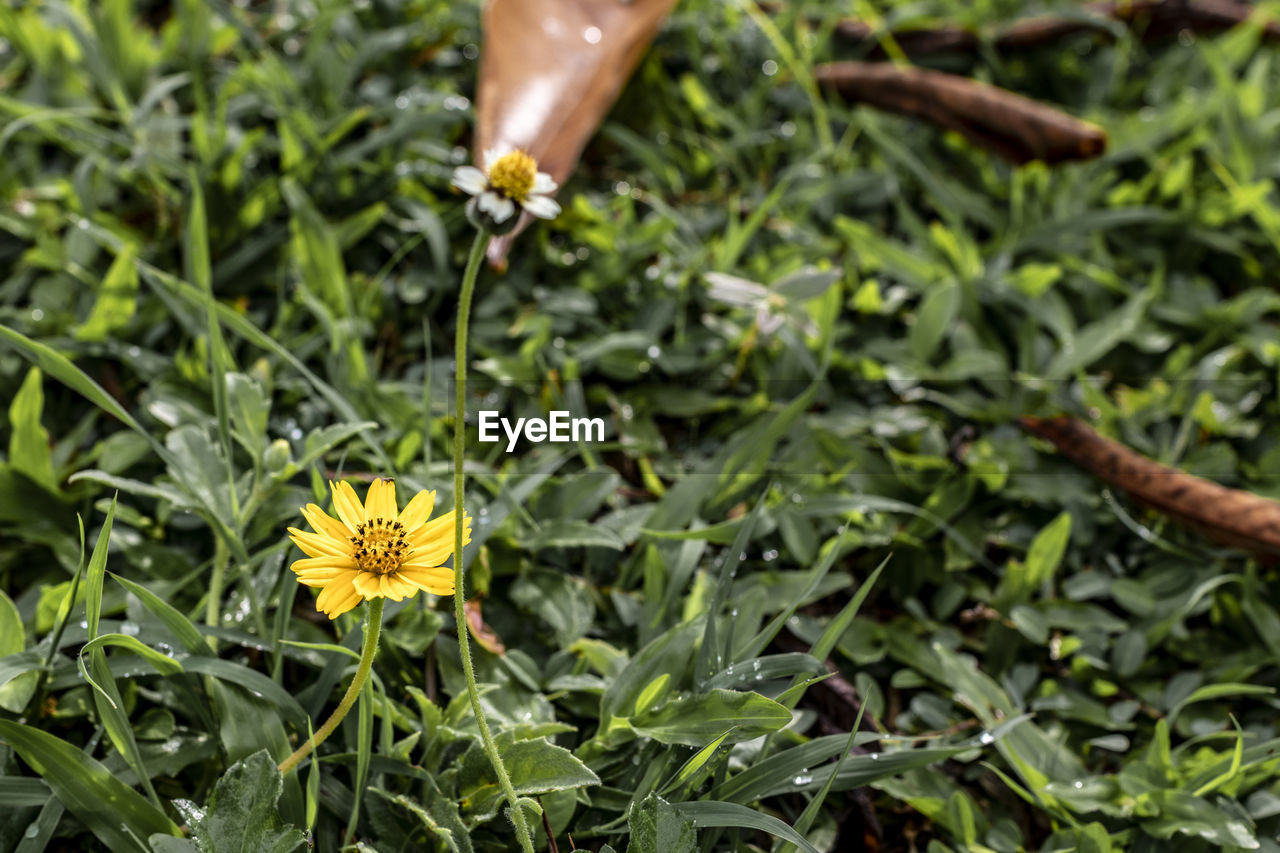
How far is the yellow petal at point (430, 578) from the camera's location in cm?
96

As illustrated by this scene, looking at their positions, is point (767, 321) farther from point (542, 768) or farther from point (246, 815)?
point (246, 815)

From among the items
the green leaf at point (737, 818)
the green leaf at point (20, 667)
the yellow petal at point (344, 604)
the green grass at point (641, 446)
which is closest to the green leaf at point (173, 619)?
the green grass at point (641, 446)

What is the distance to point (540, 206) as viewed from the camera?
104 centimetres

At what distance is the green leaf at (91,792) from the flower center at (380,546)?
0.37m

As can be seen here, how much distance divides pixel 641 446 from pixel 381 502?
2.16 feet

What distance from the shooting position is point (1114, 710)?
1.41 m

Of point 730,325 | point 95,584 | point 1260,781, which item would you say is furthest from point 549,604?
point 1260,781

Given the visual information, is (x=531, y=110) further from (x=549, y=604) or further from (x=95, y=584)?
(x=95, y=584)

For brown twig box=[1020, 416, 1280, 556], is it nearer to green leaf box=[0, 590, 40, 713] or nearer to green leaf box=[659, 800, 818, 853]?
green leaf box=[659, 800, 818, 853]

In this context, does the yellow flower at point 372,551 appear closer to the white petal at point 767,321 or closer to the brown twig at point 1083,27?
the white petal at point 767,321

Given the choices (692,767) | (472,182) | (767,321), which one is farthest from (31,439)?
(767,321)

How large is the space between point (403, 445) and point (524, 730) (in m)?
0.51

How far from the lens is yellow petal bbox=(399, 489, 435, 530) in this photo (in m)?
1.04

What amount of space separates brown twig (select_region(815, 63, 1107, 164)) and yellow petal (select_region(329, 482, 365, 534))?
168 centimetres
